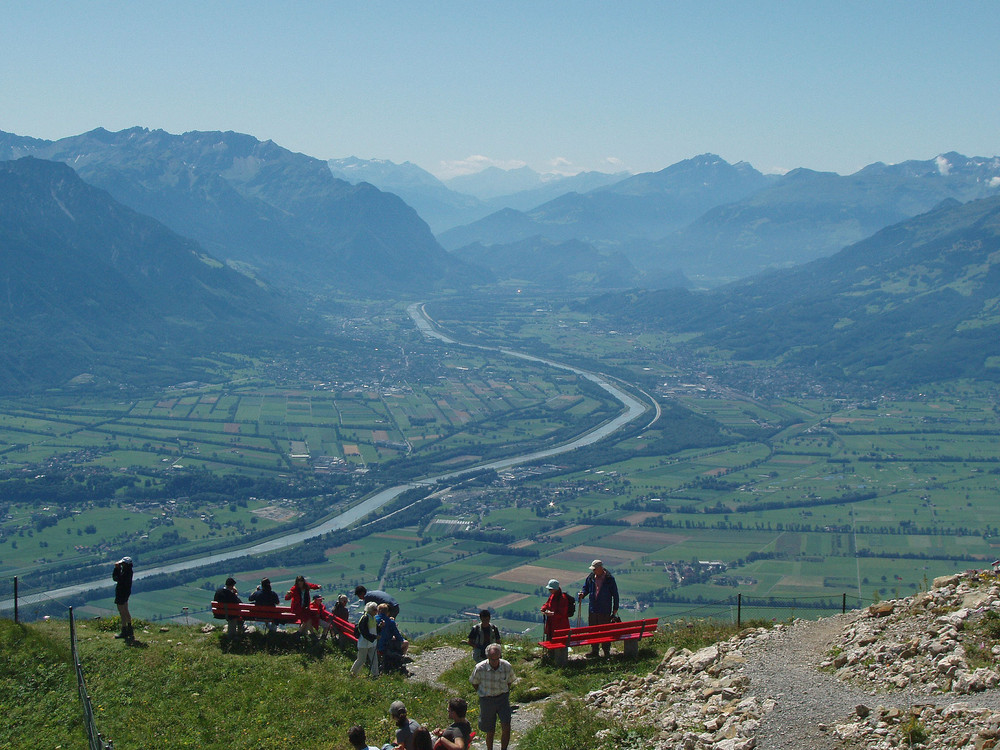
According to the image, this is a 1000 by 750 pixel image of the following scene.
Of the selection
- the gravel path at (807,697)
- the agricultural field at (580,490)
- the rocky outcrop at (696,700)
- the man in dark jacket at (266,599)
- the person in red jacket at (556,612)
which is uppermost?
the man in dark jacket at (266,599)

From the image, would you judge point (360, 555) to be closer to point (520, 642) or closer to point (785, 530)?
point (785, 530)

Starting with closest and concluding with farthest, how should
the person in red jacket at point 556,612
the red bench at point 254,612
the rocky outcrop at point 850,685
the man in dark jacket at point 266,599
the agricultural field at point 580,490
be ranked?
1. the rocky outcrop at point 850,685
2. the person in red jacket at point 556,612
3. the red bench at point 254,612
4. the man in dark jacket at point 266,599
5. the agricultural field at point 580,490

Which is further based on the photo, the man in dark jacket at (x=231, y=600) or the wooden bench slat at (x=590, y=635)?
the man in dark jacket at (x=231, y=600)

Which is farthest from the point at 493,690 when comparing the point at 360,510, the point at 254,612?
the point at 360,510

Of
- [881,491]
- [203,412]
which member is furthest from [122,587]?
[203,412]

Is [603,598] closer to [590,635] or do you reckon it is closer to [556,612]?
[590,635]

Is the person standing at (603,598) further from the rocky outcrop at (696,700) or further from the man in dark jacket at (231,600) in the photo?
the man in dark jacket at (231,600)

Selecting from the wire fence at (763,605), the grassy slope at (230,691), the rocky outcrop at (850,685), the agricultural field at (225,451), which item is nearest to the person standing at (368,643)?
the grassy slope at (230,691)
